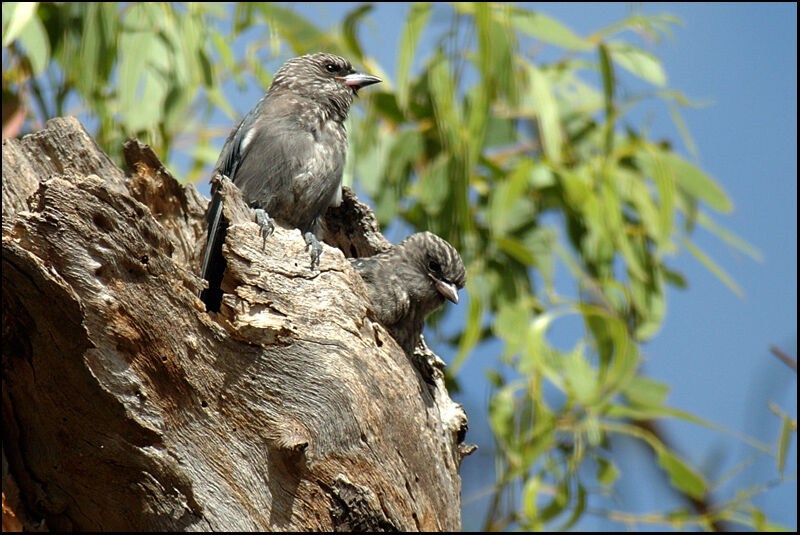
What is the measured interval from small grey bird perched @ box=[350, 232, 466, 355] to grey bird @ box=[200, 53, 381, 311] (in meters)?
0.32

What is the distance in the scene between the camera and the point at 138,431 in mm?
3143

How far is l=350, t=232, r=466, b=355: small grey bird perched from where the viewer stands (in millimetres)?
4035

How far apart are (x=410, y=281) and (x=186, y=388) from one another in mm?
1228

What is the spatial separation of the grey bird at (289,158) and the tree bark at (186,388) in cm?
64

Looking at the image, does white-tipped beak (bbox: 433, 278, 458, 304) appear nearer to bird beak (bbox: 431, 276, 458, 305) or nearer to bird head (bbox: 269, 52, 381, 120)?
bird beak (bbox: 431, 276, 458, 305)

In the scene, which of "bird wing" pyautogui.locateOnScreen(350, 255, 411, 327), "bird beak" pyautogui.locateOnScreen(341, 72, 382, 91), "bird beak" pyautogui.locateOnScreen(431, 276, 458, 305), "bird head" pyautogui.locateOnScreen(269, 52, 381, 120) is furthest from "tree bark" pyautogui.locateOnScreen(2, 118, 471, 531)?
"bird beak" pyautogui.locateOnScreen(341, 72, 382, 91)

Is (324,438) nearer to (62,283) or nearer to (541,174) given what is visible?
(62,283)

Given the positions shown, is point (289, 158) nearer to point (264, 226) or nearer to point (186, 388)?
point (264, 226)

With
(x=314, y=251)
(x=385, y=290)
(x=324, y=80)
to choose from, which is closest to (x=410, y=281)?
(x=385, y=290)

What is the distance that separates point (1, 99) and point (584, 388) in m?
3.48

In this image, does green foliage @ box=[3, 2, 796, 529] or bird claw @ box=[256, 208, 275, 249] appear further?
green foliage @ box=[3, 2, 796, 529]

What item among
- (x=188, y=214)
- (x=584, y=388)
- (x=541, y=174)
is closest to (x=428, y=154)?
(x=541, y=174)

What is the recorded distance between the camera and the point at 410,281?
163 inches

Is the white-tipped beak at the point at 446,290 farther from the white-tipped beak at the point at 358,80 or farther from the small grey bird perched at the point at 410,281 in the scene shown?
the white-tipped beak at the point at 358,80
